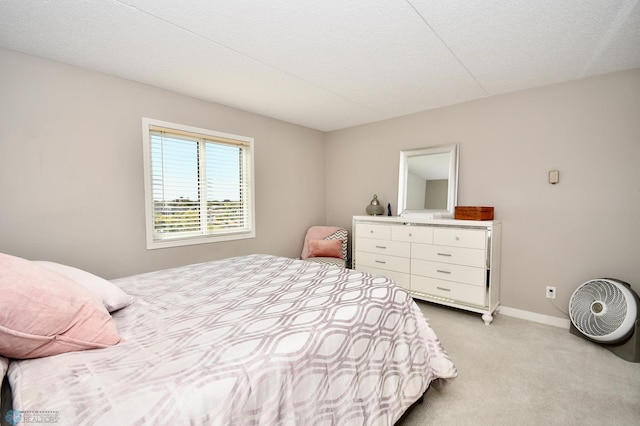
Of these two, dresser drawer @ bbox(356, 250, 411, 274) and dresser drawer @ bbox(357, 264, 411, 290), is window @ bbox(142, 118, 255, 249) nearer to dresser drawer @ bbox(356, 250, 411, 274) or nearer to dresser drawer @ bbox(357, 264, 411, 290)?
dresser drawer @ bbox(356, 250, 411, 274)

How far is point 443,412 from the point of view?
1.59 m

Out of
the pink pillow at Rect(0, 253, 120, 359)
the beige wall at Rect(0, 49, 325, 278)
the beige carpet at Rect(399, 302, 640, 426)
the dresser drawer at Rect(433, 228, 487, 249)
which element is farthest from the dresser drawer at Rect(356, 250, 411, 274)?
the pink pillow at Rect(0, 253, 120, 359)

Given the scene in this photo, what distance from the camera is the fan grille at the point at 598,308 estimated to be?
215 centimetres

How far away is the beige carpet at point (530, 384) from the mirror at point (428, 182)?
1432 millimetres

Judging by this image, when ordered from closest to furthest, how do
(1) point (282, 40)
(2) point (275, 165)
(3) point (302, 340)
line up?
1. (3) point (302, 340)
2. (1) point (282, 40)
3. (2) point (275, 165)

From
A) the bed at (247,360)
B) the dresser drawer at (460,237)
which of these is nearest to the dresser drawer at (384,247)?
the dresser drawer at (460,237)

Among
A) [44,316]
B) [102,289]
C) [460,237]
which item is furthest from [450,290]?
[44,316]

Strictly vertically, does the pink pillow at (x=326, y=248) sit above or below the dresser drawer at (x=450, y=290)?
above

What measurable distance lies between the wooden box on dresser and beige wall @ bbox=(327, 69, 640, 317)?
0.33 m

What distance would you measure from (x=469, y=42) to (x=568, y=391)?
245 cm

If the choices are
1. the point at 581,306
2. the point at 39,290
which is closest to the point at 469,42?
the point at 581,306

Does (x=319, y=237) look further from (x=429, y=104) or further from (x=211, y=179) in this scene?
(x=429, y=104)

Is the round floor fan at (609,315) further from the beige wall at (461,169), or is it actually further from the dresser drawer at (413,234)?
the dresser drawer at (413,234)

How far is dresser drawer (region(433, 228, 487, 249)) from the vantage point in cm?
270
